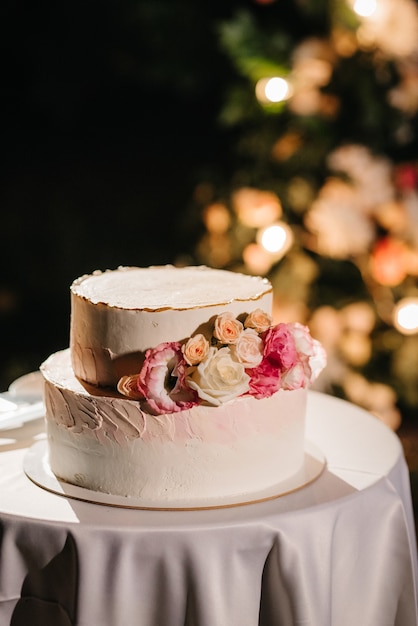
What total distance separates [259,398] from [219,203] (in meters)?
2.84

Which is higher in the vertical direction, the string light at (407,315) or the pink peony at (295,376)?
the pink peony at (295,376)

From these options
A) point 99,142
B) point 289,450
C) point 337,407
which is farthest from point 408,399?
point 99,142

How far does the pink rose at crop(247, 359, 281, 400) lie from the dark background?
2980 mm

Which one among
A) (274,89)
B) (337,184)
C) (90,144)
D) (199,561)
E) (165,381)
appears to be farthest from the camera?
(90,144)

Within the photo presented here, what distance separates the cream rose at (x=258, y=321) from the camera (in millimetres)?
1927

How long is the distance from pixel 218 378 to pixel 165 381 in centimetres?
12

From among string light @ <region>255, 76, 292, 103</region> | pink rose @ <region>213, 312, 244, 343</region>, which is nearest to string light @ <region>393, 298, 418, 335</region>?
string light @ <region>255, 76, 292, 103</region>

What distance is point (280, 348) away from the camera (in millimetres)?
1900

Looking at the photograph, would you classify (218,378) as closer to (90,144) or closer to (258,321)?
(258,321)

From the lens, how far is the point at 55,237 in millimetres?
6684

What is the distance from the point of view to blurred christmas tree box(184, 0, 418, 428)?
13.7 ft

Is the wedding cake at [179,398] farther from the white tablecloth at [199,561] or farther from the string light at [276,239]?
the string light at [276,239]

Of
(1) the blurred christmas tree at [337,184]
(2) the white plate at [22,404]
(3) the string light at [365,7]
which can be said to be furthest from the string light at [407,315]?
(2) the white plate at [22,404]

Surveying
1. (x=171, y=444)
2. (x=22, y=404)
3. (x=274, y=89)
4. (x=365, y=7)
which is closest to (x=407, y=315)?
(x=274, y=89)
